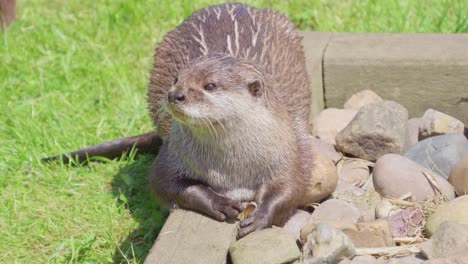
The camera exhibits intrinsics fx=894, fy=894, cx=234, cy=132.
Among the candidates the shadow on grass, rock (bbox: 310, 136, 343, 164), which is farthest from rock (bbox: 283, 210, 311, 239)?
the shadow on grass

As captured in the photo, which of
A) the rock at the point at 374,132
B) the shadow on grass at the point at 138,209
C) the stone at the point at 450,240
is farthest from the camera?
the rock at the point at 374,132

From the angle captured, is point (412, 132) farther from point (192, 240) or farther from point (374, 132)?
point (192, 240)

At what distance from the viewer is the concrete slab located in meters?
3.82

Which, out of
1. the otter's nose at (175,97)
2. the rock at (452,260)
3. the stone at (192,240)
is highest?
the otter's nose at (175,97)

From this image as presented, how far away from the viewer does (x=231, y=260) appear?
280 centimetres

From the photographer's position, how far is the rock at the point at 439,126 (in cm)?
362

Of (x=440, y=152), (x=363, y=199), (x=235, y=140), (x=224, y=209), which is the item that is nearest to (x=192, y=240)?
(x=224, y=209)

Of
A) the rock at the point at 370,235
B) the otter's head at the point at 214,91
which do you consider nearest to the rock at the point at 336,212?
the rock at the point at 370,235

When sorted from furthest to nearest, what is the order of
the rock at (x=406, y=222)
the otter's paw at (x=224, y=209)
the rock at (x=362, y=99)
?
1. the rock at (x=362, y=99)
2. the rock at (x=406, y=222)
3. the otter's paw at (x=224, y=209)

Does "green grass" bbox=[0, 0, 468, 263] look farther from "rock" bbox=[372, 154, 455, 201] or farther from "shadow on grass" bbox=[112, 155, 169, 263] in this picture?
"rock" bbox=[372, 154, 455, 201]

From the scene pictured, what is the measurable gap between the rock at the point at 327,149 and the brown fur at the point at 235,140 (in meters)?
0.16

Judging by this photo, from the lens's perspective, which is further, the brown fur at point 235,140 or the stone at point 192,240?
the brown fur at point 235,140

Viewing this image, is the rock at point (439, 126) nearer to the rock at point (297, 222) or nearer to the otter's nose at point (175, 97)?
the rock at point (297, 222)

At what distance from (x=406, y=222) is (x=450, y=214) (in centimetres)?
18
